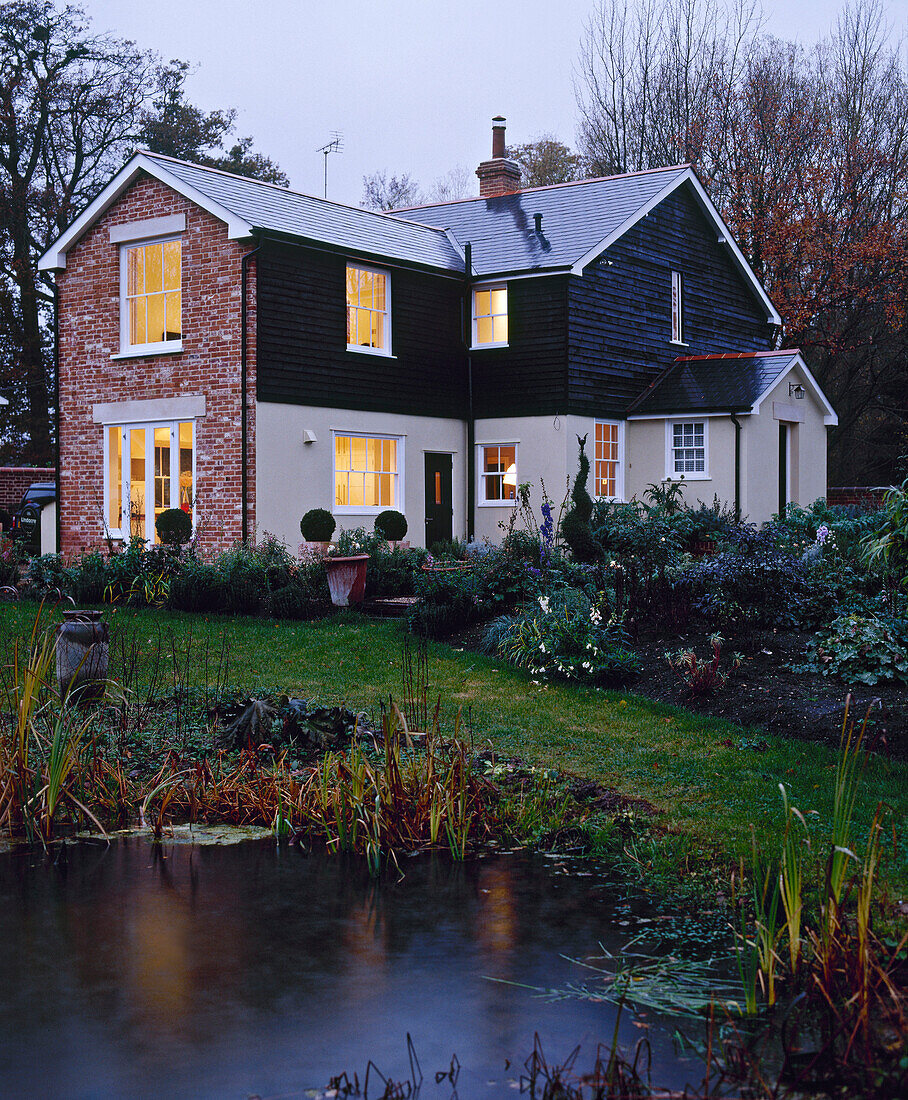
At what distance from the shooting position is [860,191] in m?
32.9

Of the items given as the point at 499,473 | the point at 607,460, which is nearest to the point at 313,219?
the point at 499,473

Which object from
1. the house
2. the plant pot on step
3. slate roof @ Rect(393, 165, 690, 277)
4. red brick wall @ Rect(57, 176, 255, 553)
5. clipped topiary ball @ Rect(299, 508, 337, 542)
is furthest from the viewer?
slate roof @ Rect(393, 165, 690, 277)

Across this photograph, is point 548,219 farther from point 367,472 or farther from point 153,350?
point 153,350

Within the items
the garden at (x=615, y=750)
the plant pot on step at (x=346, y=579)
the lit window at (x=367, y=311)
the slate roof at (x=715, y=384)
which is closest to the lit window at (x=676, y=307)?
the slate roof at (x=715, y=384)

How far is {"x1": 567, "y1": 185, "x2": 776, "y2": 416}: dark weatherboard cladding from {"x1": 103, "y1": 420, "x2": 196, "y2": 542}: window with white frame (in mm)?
6904

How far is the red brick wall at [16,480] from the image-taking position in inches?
1179

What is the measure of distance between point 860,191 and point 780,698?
92.5 ft

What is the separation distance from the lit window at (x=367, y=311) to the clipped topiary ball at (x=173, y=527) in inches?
164

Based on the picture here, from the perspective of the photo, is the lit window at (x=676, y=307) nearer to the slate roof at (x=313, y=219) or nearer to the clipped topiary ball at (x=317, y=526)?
the slate roof at (x=313, y=219)

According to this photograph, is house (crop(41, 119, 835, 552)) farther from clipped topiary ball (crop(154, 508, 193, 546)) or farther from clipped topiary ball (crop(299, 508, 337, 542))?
clipped topiary ball (crop(299, 508, 337, 542))

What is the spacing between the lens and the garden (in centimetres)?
424

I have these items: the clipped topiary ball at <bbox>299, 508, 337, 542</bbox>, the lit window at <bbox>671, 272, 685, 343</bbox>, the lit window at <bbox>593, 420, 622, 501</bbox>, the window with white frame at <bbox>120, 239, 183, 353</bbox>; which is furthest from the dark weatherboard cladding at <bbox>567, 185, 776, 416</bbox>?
the window with white frame at <bbox>120, 239, 183, 353</bbox>

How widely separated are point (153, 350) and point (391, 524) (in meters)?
4.97

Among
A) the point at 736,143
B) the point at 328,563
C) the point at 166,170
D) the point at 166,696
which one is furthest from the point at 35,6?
the point at 166,696
